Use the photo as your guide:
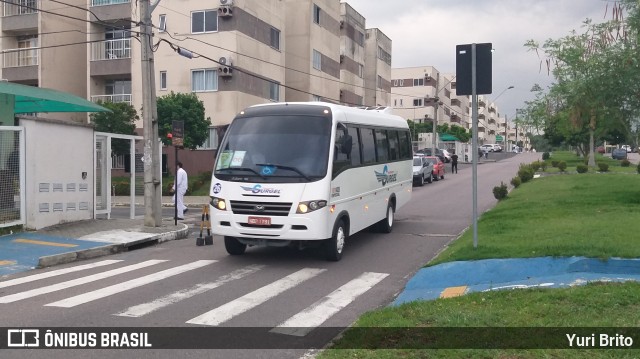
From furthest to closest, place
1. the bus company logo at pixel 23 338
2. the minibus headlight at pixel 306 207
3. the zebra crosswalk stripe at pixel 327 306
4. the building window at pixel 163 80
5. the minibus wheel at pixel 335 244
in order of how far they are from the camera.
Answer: the building window at pixel 163 80 < the minibus wheel at pixel 335 244 < the minibus headlight at pixel 306 207 < the zebra crosswalk stripe at pixel 327 306 < the bus company logo at pixel 23 338

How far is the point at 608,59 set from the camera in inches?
642

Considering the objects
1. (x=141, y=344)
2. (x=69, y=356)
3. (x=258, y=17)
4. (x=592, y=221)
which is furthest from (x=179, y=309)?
(x=258, y=17)

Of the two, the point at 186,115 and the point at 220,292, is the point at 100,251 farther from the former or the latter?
the point at 186,115

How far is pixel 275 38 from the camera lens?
39.2 meters

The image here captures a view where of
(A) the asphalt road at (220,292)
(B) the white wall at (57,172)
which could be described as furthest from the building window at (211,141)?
(A) the asphalt road at (220,292)

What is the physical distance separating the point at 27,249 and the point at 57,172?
126 inches

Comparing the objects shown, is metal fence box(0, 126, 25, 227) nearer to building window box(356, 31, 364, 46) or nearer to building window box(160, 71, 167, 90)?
building window box(160, 71, 167, 90)

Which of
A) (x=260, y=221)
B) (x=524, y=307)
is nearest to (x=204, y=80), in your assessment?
(x=260, y=221)

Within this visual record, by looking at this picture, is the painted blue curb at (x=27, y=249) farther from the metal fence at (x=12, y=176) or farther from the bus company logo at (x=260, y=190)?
the bus company logo at (x=260, y=190)

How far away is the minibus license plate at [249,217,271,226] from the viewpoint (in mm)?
10758

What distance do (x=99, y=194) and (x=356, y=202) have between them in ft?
27.9

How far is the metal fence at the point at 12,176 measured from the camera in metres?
13.6

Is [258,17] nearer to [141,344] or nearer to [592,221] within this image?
[592,221]

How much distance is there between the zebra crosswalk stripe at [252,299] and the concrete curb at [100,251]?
15.5 feet
